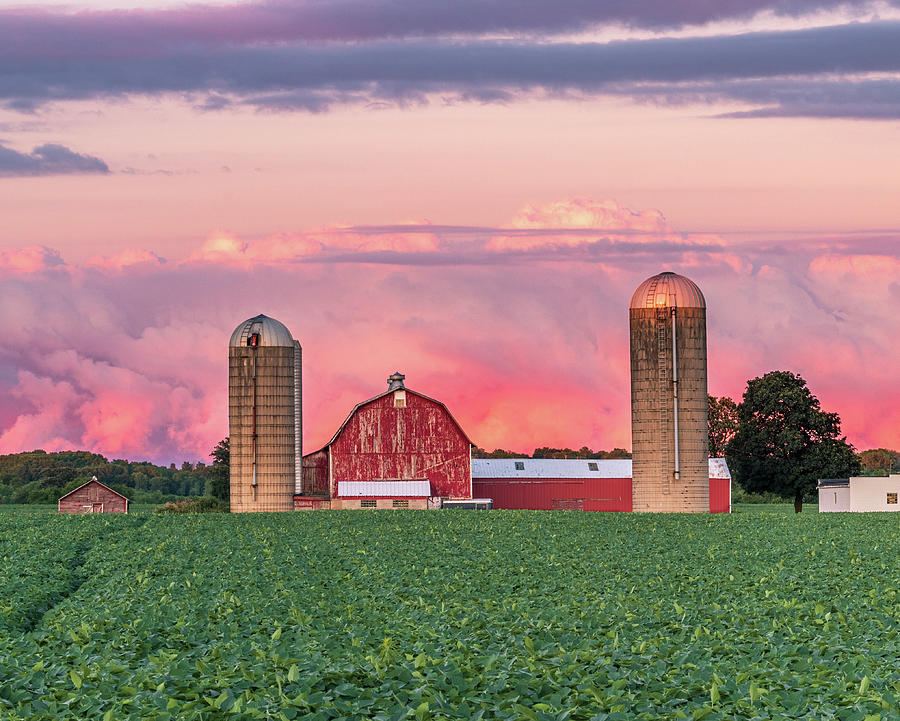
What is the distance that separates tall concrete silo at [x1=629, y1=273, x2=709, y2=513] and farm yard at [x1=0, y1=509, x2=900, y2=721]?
18.9m

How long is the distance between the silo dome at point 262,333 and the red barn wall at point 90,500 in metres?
14.1

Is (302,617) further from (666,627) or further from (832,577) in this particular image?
(832,577)

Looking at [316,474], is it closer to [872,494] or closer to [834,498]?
[834,498]

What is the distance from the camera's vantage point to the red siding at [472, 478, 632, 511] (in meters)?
65.5

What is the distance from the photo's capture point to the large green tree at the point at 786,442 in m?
74.3

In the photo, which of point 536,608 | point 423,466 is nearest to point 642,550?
point 536,608

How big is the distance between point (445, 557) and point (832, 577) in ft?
A: 31.5

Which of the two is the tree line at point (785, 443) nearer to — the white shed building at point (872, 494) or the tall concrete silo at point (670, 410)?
the white shed building at point (872, 494)

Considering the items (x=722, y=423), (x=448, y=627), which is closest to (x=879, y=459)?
(x=722, y=423)

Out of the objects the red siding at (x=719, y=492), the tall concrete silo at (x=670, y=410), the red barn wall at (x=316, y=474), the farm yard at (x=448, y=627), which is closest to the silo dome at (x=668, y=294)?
the tall concrete silo at (x=670, y=410)

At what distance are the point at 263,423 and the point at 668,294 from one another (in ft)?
71.2

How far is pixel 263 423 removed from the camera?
60594 millimetres

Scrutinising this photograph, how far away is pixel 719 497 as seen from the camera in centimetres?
6525

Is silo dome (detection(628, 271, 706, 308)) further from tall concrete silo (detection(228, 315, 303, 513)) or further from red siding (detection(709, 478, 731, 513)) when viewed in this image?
tall concrete silo (detection(228, 315, 303, 513))
